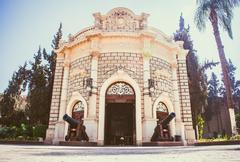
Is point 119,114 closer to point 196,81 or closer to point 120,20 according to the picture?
point 120,20

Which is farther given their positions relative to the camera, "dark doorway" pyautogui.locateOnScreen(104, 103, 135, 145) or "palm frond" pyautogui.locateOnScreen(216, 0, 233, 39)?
"dark doorway" pyautogui.locateOnScreen(104, 103, 135, 145)

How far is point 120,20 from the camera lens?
54.2 ft

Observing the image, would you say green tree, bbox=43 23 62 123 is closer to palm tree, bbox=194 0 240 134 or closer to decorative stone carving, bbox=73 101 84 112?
decorative stone carving, bbox=73 101 84 112

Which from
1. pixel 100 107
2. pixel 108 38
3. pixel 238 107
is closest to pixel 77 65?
pixel 108 38

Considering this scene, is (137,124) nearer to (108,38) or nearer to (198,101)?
(108,38)

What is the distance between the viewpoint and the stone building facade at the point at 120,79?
47.4ft

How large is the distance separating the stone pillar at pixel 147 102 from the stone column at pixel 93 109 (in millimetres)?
3314

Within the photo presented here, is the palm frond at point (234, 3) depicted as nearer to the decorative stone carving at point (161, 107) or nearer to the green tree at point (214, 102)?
the decorative stone carving at point (161, 107)

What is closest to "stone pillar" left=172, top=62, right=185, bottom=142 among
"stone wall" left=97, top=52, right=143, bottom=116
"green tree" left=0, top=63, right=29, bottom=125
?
"stone wall" left=97, top=52, right=143, bottom=116

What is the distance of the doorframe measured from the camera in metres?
13.9

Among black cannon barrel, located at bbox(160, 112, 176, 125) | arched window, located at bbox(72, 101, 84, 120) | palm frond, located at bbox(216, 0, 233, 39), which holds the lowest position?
black cannon barrel, located at bbox(160, 112, 176, 125)

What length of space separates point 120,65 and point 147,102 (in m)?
3.30

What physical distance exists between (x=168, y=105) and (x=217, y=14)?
25.1ft

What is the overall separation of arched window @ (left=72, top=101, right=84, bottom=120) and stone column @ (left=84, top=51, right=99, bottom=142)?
984 millimetres
